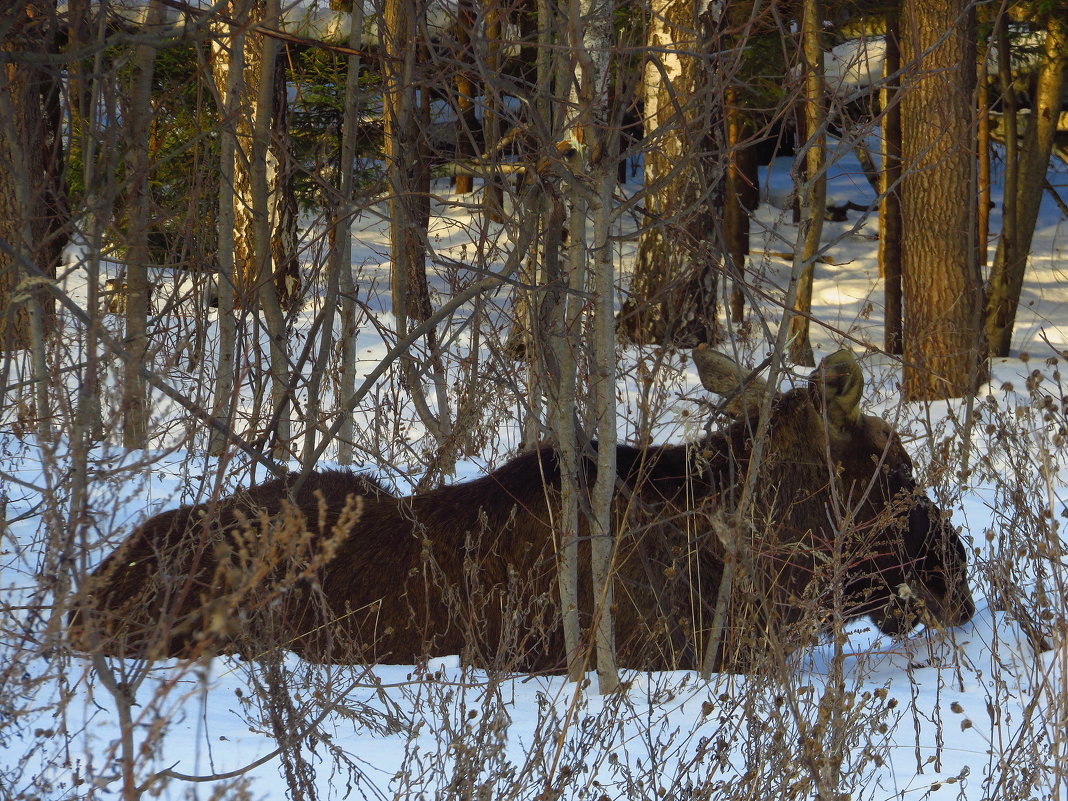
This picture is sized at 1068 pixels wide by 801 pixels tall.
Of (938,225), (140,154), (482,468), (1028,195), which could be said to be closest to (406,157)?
(140,154)

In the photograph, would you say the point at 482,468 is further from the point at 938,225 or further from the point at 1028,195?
the point at 1028,195

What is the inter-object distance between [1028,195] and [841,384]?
572 inches

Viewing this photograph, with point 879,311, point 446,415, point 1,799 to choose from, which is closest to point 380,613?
point 1,799

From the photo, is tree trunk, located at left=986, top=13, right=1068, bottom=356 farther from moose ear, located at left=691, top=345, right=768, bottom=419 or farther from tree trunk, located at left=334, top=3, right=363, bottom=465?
moose ear, located at left=691, top=345, right=768, bottom=419

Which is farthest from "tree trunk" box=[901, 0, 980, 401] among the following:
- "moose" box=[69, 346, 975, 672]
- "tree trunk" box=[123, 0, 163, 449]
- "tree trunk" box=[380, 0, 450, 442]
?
"tree trunk" box=[123, 0, 163, 449]

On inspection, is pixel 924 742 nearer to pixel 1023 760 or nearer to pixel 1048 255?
pixel 1023 760

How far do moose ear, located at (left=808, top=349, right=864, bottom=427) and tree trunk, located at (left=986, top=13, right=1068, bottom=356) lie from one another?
13.4m

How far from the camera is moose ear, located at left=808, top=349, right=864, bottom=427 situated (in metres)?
4.16

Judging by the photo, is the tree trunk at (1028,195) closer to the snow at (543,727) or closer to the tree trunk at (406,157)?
the tree trunk at (406,157)

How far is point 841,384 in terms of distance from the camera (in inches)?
170

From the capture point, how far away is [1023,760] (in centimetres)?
285

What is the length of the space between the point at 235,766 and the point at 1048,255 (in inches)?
1024

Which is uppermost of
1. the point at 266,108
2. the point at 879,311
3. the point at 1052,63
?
the point at 1052,63

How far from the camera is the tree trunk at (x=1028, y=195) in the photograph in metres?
16.9
